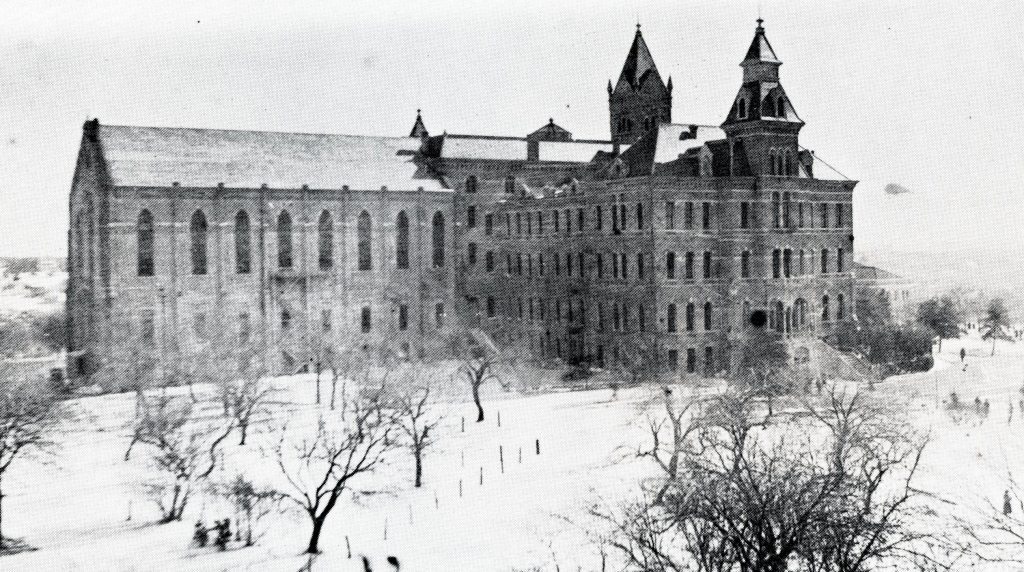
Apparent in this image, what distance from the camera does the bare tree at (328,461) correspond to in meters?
34.1

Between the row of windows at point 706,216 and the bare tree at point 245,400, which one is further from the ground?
the row of windows at point 706,216

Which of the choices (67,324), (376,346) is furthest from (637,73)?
(67,324)

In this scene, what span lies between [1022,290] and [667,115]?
37527 millimetres

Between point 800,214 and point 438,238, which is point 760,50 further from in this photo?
point 438,238

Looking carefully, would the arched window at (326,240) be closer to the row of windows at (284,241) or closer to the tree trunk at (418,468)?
the row of windows at (284,241)

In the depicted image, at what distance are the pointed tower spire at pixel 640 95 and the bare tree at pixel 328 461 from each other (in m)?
42.6

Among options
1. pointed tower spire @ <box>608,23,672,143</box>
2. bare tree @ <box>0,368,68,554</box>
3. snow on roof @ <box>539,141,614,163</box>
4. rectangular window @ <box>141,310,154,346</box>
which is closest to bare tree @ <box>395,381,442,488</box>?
bare tree @ <box>0,368,68,554</box>

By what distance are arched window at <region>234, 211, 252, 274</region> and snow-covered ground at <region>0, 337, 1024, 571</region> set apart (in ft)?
60.8

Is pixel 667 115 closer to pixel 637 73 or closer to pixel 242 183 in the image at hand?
pixel 637 73

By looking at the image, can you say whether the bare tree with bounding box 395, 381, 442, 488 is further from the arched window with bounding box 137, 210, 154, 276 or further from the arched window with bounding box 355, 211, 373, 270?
the arched window with bounding box 355, 211, 373, 270

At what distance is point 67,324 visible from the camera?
70.4 metres

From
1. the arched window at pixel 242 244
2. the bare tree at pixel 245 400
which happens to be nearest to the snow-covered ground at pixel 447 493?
the bare tree at pixel 245 400

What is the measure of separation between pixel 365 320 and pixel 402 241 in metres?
6.86

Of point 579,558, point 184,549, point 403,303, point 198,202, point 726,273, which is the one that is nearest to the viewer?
point 579,558
